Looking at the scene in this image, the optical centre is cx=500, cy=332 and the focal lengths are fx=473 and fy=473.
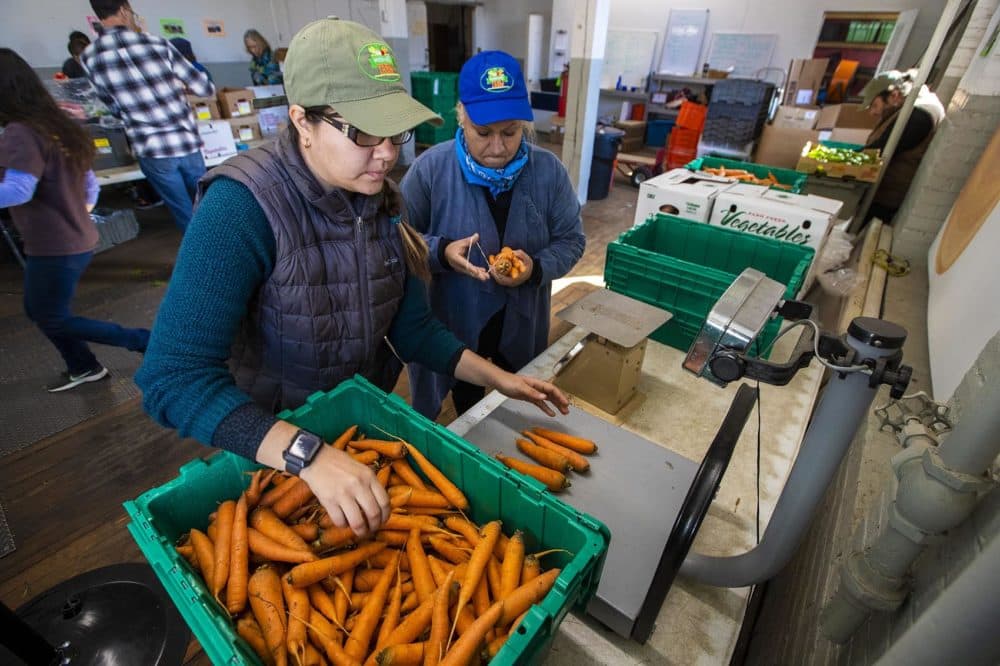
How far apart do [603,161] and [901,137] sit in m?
3.02

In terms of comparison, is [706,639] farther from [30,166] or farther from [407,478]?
[30,166]

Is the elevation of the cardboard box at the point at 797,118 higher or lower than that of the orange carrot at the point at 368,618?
higher

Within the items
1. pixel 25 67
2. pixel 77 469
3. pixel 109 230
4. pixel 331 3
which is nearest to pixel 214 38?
pixel 331 3

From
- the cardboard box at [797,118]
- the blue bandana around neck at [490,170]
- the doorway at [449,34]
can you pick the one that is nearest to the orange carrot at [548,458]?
the blue bandana around neck at [490,170]

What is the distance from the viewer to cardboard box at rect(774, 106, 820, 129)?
18.3ft

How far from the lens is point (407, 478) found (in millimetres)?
1066

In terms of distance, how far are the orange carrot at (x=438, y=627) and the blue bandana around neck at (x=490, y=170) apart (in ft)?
3.96

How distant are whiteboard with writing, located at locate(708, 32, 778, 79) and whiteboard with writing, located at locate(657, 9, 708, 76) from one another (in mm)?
247

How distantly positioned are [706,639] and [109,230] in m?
5.57

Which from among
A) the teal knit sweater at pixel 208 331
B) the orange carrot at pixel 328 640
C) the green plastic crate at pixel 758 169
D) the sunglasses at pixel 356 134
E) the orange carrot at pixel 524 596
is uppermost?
the sunglasses at pixel 356 134

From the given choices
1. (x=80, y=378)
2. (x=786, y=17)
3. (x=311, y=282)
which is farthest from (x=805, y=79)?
(x=80, y=378)

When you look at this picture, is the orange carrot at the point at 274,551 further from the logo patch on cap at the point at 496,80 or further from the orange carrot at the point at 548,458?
the logo patch on cap at the point at 496,80

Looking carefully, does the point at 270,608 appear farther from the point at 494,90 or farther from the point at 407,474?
the point at 494,90

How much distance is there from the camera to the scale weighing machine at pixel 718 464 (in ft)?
2.38
